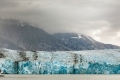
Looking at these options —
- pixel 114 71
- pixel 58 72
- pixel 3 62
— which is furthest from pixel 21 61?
pixel 114 71

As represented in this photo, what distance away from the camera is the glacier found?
75.0m

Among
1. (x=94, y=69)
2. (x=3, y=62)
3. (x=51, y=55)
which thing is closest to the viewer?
(x=3, y=62)

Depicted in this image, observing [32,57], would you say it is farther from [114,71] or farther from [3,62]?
[114,71]

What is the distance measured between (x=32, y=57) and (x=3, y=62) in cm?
1126

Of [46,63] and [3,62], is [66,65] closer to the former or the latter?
[46,63]

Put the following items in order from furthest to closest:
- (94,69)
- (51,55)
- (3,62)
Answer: (51,55), (94,69), (3,62)

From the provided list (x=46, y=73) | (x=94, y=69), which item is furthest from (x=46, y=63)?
(x=94, y=69)

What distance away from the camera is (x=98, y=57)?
8306 cm

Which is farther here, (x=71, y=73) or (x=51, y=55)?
(x=51, y=55)

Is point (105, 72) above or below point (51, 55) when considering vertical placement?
below

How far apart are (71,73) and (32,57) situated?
43.3 feet

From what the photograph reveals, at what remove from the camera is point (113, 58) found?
3300 inches

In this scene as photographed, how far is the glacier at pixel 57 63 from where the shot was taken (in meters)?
75.0

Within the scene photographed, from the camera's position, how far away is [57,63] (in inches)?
3046
